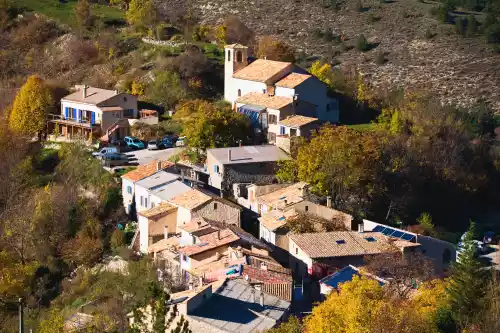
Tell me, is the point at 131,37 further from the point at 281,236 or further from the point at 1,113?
the point at 281,236

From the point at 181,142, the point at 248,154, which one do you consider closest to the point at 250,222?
the point at 248,154

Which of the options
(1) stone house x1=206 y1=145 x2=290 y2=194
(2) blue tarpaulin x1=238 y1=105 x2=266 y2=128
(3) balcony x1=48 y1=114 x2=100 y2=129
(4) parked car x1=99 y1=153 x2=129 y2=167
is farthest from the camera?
(3) balcony x1=48 y1=114 x2=100 y2=129

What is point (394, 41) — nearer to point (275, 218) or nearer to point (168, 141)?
point (168, 141)

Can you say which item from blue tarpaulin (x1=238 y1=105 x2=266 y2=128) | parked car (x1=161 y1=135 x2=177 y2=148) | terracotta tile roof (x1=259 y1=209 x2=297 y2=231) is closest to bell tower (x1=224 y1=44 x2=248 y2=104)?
blue tarpaulin (x1=238 y1=105 x2=266 y2=128)

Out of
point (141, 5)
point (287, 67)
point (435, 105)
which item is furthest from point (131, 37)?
point (435, 105)

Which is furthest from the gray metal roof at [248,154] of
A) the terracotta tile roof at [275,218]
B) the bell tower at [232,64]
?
the bell tower at [232,64]

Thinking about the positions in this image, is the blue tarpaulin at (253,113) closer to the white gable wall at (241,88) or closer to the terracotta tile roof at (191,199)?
the white gable wall at (241,88)

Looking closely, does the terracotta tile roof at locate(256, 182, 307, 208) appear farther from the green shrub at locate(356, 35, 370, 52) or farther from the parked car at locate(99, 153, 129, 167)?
the green shrub at locate(356, 35, 370, 52)
